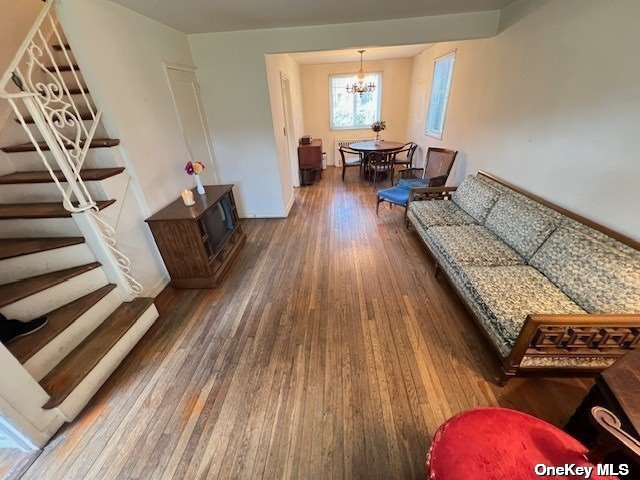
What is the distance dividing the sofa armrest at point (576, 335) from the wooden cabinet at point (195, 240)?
2455 mm

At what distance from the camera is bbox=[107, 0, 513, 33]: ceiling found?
7.43 feet

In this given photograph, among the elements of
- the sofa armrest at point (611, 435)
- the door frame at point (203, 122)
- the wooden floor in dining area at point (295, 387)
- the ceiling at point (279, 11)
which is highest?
the ceiling at point (279, 11)

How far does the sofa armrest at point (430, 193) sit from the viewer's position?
10.8 feet

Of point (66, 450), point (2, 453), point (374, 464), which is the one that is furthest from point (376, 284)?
point (2, 453)

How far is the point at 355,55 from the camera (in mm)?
5480

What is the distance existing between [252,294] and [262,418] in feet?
3.80

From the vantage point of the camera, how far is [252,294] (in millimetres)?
2486

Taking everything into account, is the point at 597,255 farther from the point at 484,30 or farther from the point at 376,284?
the point at 484,30

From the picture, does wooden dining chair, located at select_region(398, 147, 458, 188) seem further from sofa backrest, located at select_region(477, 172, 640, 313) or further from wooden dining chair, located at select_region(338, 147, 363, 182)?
wooden dining chair, located at select_region(338, 147, 363, 182)

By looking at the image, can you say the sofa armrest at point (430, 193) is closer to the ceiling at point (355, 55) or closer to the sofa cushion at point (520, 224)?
the sofa cushion at point (520, 224)

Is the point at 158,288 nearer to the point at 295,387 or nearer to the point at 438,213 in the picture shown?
the point at 295,387

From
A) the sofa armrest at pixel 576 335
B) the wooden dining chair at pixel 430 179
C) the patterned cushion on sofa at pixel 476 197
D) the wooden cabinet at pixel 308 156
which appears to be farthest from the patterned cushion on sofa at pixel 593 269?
the wooden cabinet at pixel 308 156

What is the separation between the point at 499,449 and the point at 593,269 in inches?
53.3

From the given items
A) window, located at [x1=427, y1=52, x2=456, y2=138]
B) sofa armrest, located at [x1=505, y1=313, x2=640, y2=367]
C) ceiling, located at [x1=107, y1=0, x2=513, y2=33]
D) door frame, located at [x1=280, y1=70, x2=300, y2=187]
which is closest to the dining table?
window, located at [x1=427, y1=52, x2=456, y2=138]
